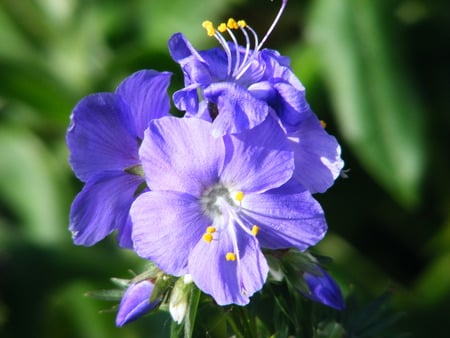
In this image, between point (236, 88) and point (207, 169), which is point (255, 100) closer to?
point (236, 88)

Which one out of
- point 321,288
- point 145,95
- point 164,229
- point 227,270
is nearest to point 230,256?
point 227,270

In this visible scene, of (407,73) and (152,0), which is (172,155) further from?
(152,0)

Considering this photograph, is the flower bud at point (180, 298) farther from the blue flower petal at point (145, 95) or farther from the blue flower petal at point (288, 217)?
the blue flower petal at point (145, 95)

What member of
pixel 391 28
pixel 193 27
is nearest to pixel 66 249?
pixel 193 27

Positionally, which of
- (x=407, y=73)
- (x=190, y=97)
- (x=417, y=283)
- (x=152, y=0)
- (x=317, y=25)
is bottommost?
(x=417, y=283)

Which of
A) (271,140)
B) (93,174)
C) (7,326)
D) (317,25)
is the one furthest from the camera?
(317,25)
